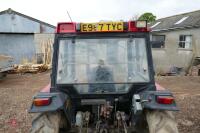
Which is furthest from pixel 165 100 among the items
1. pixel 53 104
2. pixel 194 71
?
pixel 194 71

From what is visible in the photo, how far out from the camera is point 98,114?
5.14 m

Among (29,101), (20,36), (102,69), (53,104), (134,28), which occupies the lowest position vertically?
(29,101)

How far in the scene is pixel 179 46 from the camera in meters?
24.5

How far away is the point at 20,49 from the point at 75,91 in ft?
76.9

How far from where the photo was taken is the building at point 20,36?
86.4 ft

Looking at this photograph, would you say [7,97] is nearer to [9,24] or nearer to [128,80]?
[128,80]

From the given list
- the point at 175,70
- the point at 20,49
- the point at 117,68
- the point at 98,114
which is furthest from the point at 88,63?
the point at 20,49

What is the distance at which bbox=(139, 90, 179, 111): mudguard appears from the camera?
14.4 ft

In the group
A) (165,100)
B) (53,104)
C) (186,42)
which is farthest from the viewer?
(186,42)

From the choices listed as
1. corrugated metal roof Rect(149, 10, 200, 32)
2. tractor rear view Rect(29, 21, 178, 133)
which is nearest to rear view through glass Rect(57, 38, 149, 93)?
tractor rear view Rect(29, 21, 178, 133)

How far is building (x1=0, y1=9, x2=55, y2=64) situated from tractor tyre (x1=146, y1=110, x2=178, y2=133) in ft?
71.1

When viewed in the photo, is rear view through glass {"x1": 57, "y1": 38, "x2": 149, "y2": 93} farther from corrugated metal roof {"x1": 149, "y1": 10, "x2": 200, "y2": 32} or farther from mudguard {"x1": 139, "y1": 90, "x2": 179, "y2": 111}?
corrugated metal roof {"x1": 149, "y1": 10, "x2": 200, "y2": 32}

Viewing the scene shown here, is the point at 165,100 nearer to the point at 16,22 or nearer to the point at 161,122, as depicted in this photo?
the point at 161,122

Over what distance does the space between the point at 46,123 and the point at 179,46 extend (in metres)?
21.1
